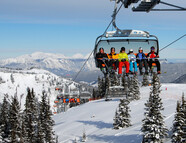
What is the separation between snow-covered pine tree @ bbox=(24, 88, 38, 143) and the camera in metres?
48.6

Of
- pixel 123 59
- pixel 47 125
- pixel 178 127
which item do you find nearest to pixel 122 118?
pixel 47 125

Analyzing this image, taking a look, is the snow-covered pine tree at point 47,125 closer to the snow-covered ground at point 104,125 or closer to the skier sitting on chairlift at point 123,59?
the snow-covered ground at point 104,125

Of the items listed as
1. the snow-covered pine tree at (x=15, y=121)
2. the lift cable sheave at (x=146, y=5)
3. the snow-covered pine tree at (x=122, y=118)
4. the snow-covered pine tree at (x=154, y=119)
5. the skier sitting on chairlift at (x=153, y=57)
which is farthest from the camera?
the snow-covered pine tree at (x=122, y=118)

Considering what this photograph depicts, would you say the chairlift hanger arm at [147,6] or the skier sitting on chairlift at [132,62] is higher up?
the chairlift hanger arm at [147,6]

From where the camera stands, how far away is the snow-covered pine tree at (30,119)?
1915 inches

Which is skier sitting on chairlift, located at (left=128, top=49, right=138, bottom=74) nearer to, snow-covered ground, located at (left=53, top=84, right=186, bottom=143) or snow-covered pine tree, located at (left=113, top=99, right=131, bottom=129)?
snow-covered ground, located at (left=53, top=84, right=186, bottom=143)

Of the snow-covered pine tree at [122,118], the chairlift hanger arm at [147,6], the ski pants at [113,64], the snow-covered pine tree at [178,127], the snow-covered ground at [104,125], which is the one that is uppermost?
the chairlift hanger arm at [147,6]

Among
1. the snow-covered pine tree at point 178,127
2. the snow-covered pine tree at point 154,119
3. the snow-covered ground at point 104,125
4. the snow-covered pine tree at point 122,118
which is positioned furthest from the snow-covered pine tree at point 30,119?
the snow-covered pine tree at point 178,127

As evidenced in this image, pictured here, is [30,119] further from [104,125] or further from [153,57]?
[153,57]

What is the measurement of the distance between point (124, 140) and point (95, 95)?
79837mm

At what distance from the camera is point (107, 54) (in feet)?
49.7

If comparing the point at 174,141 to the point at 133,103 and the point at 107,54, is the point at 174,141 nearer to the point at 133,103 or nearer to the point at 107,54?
the point at 107,54

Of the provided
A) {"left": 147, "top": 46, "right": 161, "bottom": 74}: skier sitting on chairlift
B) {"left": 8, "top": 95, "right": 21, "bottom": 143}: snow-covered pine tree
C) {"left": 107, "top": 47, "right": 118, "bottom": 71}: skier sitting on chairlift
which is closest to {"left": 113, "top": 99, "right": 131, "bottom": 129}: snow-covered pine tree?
{"left": 8, "top": 95, "right": 21, "bottom": 143}: snow-covered pine tree

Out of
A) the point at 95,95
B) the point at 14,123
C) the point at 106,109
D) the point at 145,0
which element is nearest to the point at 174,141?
the point at 145,0
